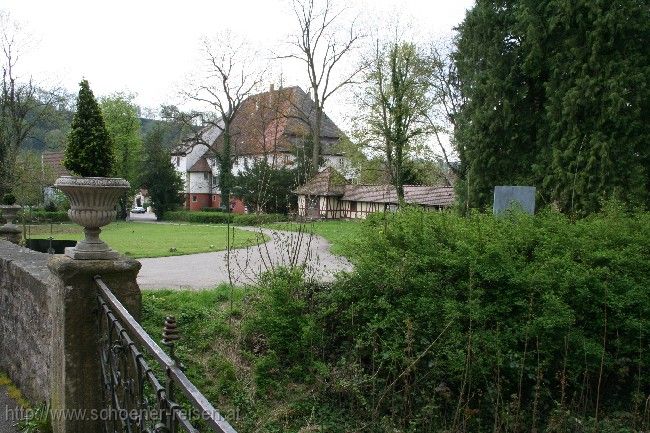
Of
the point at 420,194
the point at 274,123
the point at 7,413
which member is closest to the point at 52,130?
the point at 274,123

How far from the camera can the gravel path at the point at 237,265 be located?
7801 millimetres

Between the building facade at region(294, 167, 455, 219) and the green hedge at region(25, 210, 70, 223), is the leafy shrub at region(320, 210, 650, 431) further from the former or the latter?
the green hedge at region(25, 210, 70, 223)

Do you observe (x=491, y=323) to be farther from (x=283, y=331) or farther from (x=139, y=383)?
(x=139, y=383)

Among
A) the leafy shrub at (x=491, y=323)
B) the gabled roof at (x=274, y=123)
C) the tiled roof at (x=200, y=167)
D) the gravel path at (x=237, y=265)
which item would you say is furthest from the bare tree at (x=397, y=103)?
the tiled roof at (x=200, y=167)

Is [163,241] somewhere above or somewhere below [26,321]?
below

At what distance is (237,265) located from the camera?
9.78 meters

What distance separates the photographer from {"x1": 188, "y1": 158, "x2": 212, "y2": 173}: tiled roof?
61.4 m

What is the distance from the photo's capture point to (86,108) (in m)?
3.82

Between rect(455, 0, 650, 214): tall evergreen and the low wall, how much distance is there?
10.9 metres

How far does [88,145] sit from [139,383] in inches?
73.7

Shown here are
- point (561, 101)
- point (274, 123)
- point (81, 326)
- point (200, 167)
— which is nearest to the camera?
point (81, 326)

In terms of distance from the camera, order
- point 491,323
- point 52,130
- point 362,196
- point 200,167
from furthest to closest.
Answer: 1. point 200,167
2. point 52,130
3. point 362,196
4. point 491,323

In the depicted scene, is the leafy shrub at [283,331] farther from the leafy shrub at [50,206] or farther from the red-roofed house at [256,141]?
the leafy shrub at [50,206]

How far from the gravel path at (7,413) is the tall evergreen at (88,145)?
7.02 feet
